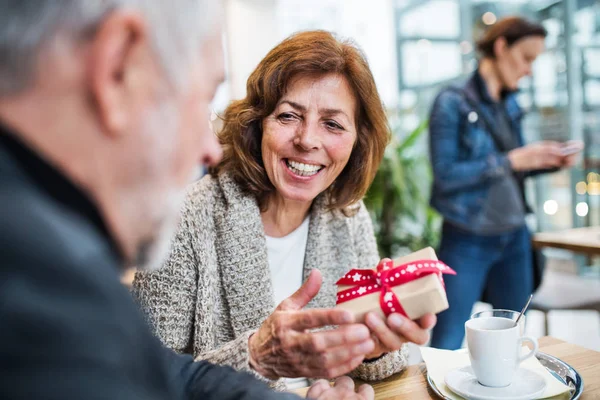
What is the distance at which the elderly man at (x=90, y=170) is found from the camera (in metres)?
→ 0.35

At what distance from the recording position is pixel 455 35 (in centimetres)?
531

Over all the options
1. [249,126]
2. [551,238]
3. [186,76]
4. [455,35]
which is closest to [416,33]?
[455,35]

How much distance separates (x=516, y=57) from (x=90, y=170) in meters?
2.18

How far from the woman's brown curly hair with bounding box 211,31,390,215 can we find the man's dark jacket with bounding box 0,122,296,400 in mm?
906

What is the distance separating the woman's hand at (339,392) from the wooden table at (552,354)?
0.16 feet

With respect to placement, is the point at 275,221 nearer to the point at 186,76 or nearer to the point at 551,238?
the point at 186,76

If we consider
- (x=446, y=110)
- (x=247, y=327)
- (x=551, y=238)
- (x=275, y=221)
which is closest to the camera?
(x=247, y=327)

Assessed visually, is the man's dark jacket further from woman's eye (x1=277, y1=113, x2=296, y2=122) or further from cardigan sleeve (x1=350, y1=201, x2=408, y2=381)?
woman's eye (x1=277, y1=113, x2=296, y2=122)

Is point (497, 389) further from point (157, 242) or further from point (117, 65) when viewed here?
point (117, 65)

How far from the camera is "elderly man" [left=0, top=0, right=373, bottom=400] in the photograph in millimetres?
347

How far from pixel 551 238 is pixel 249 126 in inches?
69.6

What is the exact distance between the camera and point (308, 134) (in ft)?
4.20

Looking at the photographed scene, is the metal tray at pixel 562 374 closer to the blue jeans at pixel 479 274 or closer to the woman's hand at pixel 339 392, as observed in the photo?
the woman's hand at pixel 339 392

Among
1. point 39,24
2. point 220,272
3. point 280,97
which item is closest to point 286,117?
point 280,97
